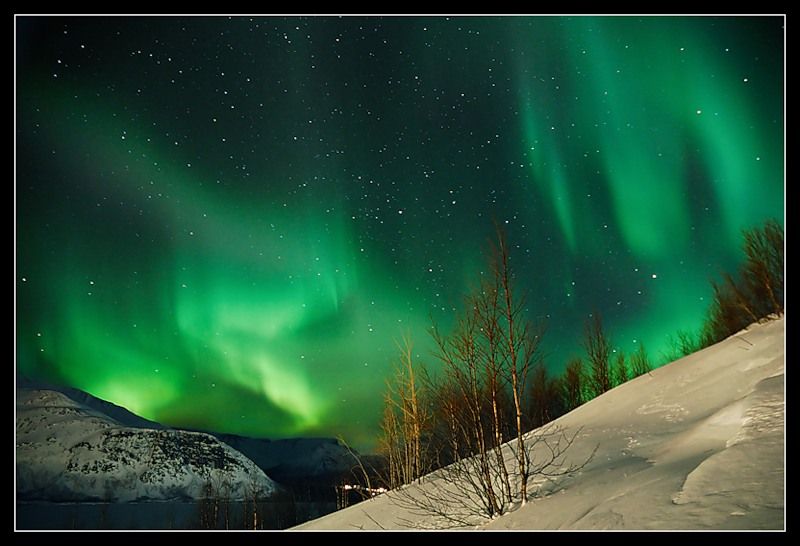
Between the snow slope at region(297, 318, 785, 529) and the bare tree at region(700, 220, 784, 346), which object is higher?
the bare tree at region(700, 220, 784, 346)

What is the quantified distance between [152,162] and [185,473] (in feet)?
185

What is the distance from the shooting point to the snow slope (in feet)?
12.9

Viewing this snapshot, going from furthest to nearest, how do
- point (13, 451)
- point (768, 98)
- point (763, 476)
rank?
point (768, 98) < point (13, 451) < point (763, 476)

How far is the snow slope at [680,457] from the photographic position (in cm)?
392

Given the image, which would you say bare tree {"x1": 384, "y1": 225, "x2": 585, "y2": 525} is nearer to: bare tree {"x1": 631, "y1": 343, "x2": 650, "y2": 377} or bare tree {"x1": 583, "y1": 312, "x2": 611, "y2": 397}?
bare tree {"x1": 583, "y1": 312, "x2": 611, "y2": 397}

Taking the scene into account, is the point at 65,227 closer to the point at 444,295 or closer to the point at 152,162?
the point at 152,162

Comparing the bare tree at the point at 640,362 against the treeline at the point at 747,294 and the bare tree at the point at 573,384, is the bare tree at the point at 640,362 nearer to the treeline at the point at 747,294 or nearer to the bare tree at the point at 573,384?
the treeline at the point at 747,294

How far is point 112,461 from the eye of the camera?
42062 millimetres

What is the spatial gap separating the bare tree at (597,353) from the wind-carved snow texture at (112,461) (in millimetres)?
7830

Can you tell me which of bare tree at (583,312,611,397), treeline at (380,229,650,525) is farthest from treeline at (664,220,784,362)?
treeline at (380,229,650,525)

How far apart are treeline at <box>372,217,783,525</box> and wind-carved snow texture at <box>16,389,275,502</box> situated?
153 inches

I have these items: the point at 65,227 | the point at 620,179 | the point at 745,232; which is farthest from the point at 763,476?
the point at 65,227

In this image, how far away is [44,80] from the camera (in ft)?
20.3

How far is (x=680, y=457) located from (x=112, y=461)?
4495cm
